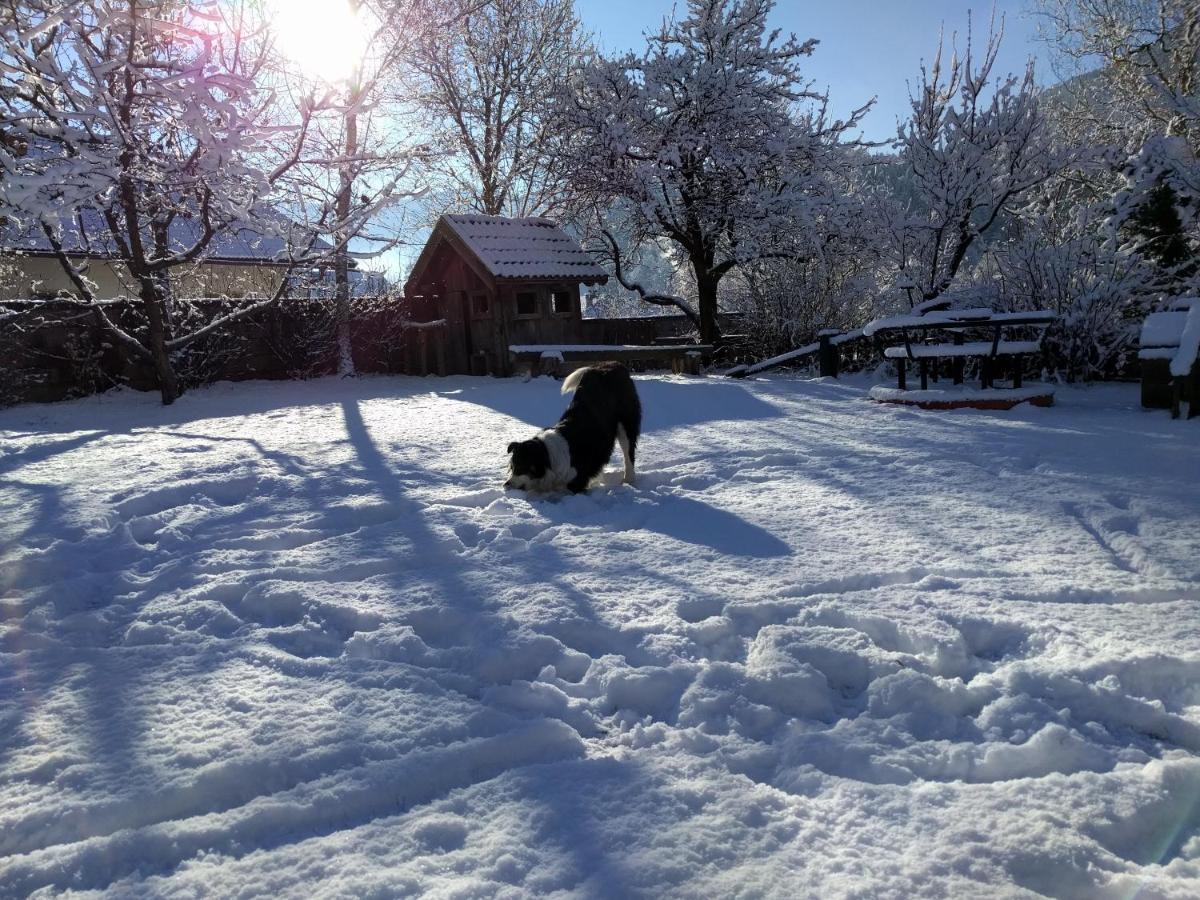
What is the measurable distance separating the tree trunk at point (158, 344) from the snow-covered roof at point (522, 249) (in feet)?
18.5

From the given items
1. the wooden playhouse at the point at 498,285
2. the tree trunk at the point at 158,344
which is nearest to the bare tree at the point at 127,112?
the tree trunk at the point at 158,344

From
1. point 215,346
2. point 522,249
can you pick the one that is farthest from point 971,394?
point 215,346

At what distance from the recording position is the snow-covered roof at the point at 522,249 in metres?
13.9

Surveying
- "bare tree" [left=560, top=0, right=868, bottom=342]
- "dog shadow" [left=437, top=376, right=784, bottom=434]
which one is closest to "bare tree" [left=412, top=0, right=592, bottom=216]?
"bare tree" [left=560, top=0, right=868, bottom=342]

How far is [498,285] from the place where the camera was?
45.3 feet

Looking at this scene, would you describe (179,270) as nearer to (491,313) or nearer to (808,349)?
(491,313)

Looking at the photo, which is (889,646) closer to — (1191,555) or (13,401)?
(1191,555)

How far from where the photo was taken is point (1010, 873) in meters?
1.49

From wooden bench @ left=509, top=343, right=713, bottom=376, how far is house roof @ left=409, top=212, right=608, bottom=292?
63.6 inches

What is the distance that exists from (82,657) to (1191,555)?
449cm

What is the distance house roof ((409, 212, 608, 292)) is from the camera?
13898mm

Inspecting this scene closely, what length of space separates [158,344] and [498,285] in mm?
5908

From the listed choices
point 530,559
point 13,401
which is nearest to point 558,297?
point 13,401

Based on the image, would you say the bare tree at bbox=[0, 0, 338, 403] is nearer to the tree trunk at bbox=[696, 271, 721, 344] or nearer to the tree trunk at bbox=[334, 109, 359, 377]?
the tree trunk at bbox=[334, 109, 359, 377]
